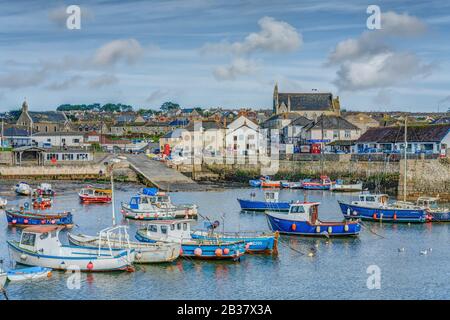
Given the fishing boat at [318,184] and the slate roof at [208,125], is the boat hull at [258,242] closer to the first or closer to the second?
the fishing boat at [318,184]

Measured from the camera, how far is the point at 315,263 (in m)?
30.8

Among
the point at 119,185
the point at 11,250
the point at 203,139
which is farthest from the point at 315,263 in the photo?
the point at 203,139

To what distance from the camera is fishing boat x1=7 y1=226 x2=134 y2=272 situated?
91.7 ft

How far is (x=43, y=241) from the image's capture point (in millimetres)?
28891

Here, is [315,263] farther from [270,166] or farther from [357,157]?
[270,166]

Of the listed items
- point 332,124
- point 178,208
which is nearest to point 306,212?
point 178,208

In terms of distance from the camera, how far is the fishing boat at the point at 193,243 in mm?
30312

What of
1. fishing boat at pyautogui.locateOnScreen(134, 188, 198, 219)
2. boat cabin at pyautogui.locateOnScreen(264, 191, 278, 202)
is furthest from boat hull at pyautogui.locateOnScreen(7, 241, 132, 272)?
boat cabin at pyautogui.locateOnScreen(264, 191, 278, 202)

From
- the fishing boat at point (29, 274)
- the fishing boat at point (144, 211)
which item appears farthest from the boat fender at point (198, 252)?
the fishing boat at point (144, 211)

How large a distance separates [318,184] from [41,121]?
202 ft

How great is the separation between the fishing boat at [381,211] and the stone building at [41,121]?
69873mm

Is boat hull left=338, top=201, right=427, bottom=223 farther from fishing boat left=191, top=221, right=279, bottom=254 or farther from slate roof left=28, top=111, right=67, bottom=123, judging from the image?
slate roof left=28, top=111, right=67, bottom=123

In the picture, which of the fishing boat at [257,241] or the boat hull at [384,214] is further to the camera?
the boat hull at [384,214]
